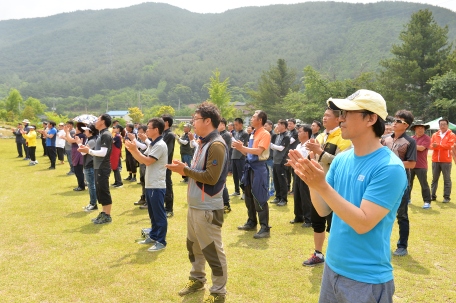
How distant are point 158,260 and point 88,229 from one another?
2.43m

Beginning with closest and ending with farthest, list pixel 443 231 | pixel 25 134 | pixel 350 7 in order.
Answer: pixel 443 231 < pixel 25 134 < pixel 350 7

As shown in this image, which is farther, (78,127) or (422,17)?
(422,17)

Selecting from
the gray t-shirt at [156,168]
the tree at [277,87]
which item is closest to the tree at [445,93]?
the tree at [277,87]

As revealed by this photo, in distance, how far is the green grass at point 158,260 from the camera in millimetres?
3793

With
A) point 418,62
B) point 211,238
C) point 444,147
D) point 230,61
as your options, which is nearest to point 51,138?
point 211,238

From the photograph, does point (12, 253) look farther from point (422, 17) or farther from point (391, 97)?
point (422, 17)

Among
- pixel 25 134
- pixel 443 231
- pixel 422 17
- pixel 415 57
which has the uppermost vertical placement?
pixel 422 17

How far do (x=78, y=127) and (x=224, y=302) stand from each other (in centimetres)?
674

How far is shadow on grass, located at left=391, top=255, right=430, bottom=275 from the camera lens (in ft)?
14.2

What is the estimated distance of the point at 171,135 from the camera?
6.46 metres

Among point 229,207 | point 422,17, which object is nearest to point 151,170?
point 229,207

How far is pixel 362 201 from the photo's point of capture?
1656 mm

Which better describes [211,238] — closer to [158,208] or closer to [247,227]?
[158,208]

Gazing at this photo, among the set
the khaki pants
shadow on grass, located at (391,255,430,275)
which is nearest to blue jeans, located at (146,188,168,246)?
the khaki pants
